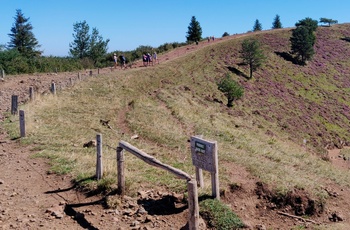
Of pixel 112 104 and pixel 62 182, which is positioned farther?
pixel 112 104

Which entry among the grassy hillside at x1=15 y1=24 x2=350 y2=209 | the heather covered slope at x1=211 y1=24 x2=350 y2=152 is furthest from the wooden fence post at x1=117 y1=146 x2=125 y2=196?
the heather covered slope at x1=211 y1=24 x2=350 y2=152

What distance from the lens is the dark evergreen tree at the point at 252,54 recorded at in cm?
4909

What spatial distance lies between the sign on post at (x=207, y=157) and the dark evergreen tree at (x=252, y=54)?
1675 inches

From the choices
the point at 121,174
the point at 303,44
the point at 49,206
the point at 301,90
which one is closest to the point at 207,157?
the point at 121,174

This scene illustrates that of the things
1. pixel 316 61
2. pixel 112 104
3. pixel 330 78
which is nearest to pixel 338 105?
pixel 330 78

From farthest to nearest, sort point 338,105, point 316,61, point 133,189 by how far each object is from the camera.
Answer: point 316,61, point 338,105, point 133,189

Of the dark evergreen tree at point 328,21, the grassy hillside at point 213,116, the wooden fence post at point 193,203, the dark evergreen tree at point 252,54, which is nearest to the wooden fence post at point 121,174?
the grassy hillside at point 213,116

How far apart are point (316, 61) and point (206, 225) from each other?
2449 inches

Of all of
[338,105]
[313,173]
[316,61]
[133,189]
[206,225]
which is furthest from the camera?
[316,61]

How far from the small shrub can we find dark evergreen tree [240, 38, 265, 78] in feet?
141

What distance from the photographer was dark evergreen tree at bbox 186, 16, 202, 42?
6969 cm

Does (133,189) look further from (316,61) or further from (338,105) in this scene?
(316,61)

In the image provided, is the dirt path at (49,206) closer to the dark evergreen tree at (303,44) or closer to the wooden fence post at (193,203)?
the wooden fence post at (193,203)

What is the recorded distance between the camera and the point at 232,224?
8.24m
